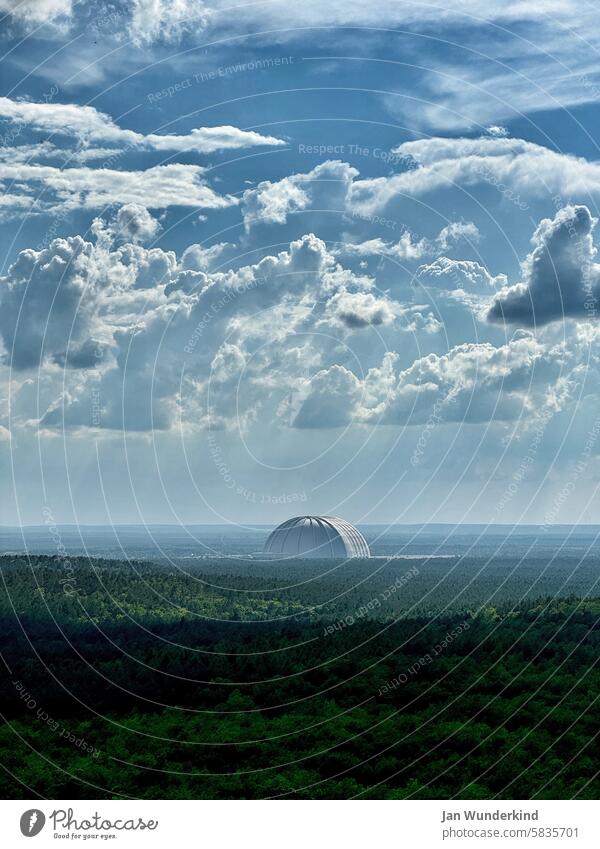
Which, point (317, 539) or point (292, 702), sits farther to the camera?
point (317, 539)

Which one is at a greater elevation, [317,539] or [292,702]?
[317,539]

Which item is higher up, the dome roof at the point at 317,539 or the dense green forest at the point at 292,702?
the dome roof at the point at 317,539

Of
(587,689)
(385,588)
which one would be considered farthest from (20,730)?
(385,588)

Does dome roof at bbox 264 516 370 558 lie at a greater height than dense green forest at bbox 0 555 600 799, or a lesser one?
greater

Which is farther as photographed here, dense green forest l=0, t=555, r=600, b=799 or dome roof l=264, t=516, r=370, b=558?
dome roof l=264, t=516, r=370, b=558

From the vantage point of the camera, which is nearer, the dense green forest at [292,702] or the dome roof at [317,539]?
the dense green forest at [292,702]
